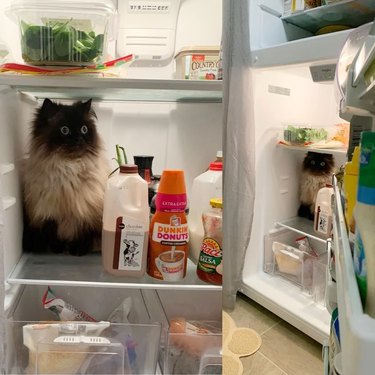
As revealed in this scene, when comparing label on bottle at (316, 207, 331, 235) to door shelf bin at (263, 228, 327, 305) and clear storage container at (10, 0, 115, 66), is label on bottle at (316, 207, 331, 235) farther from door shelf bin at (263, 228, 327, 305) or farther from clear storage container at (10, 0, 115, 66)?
clear storage container at (10, 0, 115, 66)

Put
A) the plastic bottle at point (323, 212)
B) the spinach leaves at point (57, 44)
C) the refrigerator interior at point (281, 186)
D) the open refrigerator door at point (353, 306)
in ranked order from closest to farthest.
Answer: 1. the open refrigerator door at point (353, 306)
2. the spinach leaves at point (57, 44)
3. the refrigerator interior at point (281, 186)
4. the plastic bottle at point (323, 212)

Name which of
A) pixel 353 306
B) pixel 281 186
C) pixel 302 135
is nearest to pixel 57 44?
pixel 353 306

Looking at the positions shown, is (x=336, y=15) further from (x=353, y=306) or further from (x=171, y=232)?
(x=353, y=306)

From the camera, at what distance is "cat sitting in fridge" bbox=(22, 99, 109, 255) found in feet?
3.31

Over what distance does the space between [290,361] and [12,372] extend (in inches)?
35.5

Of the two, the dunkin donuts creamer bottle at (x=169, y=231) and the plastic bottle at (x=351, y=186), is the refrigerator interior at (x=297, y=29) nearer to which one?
the dunkin donuts creamer bottle at (x=169, y=231)

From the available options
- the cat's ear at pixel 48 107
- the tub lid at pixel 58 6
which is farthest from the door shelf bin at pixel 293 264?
the tub lid at pixel 58 6

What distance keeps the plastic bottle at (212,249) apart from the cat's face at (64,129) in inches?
16.0

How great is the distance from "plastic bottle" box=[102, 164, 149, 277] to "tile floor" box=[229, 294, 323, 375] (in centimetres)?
63

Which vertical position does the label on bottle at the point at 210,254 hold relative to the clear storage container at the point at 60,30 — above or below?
below

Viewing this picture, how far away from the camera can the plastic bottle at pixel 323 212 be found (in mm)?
1527

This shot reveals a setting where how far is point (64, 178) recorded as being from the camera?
1.01 metres

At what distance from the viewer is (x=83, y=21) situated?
90 centimetres

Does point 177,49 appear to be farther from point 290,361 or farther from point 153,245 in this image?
point 290,361
